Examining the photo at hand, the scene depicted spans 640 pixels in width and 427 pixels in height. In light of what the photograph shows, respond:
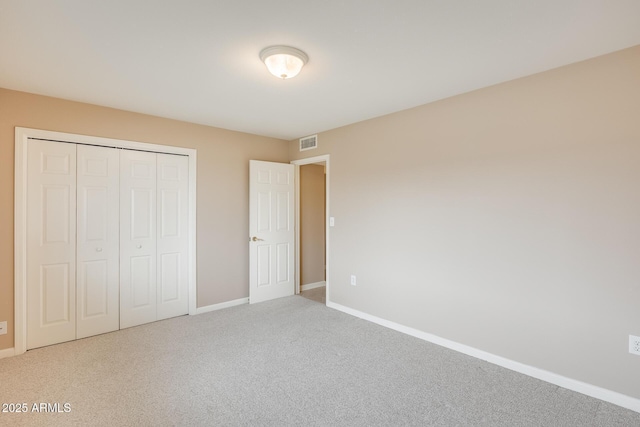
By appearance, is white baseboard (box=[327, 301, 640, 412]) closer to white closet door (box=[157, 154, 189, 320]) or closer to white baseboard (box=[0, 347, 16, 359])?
white closet door (box=[157, 154, 189, 320])

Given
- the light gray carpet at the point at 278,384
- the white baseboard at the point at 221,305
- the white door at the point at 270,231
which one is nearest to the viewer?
the light gray carpet at the point at 278,384

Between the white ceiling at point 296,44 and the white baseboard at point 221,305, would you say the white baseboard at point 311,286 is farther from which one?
the white ceiling at point 296,44

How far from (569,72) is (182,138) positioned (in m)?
3.84

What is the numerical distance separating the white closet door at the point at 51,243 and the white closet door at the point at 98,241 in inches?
2.5

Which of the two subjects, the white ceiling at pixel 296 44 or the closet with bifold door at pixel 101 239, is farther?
the closet with bifold door at pixel 101 239

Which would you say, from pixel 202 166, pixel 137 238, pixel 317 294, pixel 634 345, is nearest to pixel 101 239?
pixel 137 238

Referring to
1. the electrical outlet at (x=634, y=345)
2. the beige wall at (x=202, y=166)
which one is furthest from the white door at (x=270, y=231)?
the electrical outlet at (x=634, y=345)

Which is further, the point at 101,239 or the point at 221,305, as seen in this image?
the point at 221,305

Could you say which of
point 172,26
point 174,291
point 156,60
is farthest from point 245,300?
point 172,26

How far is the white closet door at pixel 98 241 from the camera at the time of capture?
314 cm

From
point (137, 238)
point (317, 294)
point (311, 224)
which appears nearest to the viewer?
point (137, 238)

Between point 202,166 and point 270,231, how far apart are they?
1290 mm

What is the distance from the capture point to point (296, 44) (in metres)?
2.05

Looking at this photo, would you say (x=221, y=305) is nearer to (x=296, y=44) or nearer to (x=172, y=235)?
(x=172, y=235)
